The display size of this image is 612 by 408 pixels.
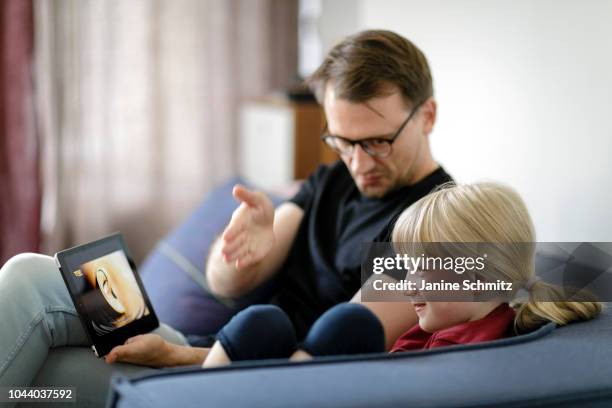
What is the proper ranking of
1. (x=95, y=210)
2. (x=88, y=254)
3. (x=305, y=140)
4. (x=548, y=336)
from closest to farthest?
(x=548, y=336) < (x=88, y=254) < (x=305, y=140) < (x=95, y=210)

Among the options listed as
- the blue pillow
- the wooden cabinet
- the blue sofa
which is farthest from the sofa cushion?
the wooden cabinet

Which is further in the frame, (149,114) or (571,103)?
(149,114)

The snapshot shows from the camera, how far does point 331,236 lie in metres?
1.70

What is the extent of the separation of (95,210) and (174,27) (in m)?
0.86

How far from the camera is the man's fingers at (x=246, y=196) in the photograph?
1392 millimetres

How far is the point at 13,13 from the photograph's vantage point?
10.3 ft

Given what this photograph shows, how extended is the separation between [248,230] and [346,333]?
43 cm

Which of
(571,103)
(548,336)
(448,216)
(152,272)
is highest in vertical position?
(571,103)

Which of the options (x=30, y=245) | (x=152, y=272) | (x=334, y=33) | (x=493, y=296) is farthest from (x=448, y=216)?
(x=30, y=245)

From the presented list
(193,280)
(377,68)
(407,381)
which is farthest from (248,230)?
(193,280)

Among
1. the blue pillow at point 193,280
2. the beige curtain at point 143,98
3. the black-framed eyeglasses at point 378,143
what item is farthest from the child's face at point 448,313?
the beige curtain at point 143,98

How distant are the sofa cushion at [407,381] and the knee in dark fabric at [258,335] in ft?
0.22

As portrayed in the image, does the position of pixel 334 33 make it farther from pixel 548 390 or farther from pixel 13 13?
pixel 548 390

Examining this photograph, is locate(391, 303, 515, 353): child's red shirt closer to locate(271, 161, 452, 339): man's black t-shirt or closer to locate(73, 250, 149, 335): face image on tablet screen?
locate(271, 161, 452, 339): man's black t-shirt
